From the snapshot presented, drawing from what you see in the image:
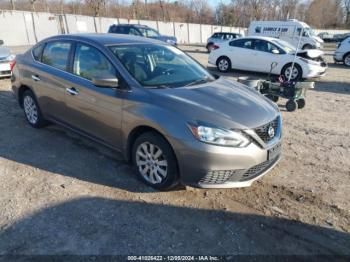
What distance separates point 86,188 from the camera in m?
3.69

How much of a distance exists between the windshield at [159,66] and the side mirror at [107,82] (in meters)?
0.24

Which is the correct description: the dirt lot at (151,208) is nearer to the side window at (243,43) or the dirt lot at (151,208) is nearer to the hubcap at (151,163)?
the hubcap at (151,163)

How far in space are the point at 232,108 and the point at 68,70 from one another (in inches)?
95.3

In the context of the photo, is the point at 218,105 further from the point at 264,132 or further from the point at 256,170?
the point at 256,170

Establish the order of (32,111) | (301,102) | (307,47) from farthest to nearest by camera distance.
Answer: (307,47) < (301,102) < (32,111)

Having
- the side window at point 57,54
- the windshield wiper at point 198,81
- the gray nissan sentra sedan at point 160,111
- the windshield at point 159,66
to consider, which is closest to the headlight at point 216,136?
the gray nissan sentra sedan at point 160,111

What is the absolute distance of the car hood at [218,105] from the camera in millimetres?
3197

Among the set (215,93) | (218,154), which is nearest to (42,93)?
(215,93)

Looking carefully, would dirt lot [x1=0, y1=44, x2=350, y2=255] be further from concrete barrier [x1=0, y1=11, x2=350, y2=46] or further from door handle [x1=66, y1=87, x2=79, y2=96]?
concrete barrier [x1=0, y1=11, x2=350, y2=46]

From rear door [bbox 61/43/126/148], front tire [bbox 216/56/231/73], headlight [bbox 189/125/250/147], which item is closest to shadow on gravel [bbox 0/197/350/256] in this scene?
headlight [bbox 189/125/250/147]

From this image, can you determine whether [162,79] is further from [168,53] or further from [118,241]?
[118,241]

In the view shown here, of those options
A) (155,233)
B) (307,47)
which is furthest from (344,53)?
(155,233)

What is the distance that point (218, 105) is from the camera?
3.43 m

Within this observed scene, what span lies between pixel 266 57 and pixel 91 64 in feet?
29.9
